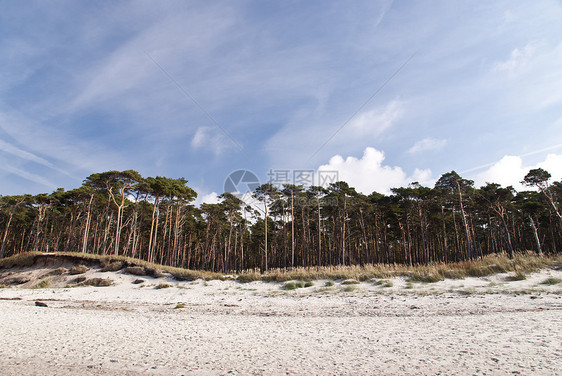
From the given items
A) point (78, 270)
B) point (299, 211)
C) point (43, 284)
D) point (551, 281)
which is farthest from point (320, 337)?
point (299, 211)

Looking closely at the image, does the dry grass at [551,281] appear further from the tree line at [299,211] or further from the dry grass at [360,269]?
the tree line at [299,211]

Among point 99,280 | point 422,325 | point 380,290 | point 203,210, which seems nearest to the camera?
point 422,325

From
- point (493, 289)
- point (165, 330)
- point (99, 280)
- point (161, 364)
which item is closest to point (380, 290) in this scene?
point (493, 289)

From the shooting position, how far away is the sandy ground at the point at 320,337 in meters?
3.83

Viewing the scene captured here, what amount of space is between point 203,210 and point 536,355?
40239 mm

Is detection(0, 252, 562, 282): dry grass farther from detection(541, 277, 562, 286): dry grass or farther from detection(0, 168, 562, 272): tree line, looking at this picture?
detection(0, 168, 562, 272): tree line

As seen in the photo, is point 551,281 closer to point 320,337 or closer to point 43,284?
point 320,337

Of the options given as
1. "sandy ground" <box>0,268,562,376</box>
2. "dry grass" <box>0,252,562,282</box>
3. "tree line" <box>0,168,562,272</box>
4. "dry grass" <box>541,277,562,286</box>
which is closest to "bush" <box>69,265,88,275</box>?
"dry grass" <box>0,252,562,282</box>

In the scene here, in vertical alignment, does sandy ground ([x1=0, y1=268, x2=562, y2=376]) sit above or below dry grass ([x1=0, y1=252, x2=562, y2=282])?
below

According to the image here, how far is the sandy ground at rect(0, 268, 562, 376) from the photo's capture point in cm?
383

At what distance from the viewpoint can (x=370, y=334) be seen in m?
5.57

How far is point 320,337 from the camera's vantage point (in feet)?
18.0

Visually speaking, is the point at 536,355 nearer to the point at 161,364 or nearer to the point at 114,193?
the point at 161,364

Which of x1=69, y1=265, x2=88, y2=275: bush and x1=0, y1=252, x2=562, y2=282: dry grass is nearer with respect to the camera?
x1=0, y1=252, x2=562, y2=282: dry grass
